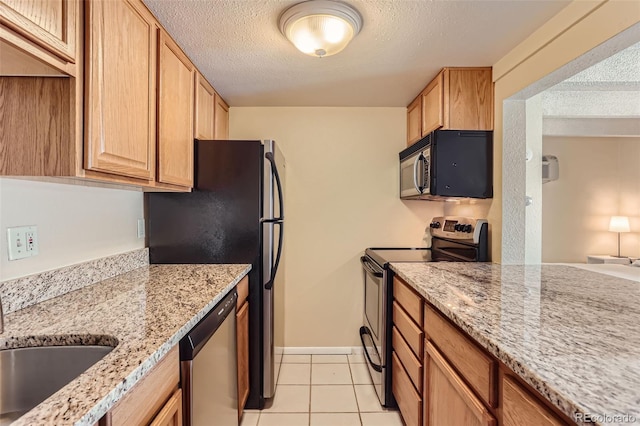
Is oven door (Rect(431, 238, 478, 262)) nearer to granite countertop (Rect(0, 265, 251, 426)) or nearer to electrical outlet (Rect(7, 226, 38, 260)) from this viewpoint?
granite countertop (Rect(0, 265, 251, 426))

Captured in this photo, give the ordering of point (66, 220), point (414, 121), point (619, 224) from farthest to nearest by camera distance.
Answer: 1. point (619, 224)
2. point (414, 121)
3. point (66, 220)

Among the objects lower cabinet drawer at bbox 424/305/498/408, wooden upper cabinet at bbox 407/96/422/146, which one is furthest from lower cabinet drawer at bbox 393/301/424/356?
wooden upper cabinet at bbox 407/96/422/146

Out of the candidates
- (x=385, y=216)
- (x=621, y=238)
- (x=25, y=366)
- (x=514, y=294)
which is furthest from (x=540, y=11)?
(x=621, y=238)

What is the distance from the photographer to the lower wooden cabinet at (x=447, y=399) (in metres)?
0.98

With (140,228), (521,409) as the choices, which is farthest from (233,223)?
(521,409)

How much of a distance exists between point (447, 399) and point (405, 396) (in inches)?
22.8

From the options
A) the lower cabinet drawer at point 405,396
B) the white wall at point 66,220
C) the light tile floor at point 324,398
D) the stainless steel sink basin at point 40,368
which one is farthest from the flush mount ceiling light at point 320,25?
the light tile floor at point 324,398

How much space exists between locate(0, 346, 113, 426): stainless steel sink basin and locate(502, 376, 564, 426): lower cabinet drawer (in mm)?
1068

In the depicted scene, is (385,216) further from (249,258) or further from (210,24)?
(210,24)

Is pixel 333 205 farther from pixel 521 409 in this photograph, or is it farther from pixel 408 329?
pixel 521 409

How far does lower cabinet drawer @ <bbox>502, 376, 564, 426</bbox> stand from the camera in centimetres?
68

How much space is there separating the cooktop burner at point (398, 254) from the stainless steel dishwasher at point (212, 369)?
1.02 m

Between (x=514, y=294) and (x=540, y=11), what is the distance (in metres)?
1.26

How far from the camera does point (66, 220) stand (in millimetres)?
1361
